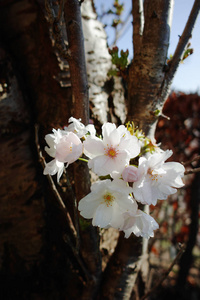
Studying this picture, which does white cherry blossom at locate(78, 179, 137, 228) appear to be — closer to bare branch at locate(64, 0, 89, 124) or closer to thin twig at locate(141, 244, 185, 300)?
bare branch at locate(64, 0, 89, 124)

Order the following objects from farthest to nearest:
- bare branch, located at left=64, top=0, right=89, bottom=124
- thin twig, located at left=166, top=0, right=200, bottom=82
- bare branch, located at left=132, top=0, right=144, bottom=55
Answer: bare branch, located at left=132, top=0, right=144, bottom=55, thin twig, located at left=166, top=0, right=200, bottom=82, bare branch, located at left=64, top=0, right=89, bottom=124

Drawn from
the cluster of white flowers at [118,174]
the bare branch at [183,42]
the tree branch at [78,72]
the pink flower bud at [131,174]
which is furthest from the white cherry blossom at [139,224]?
the bare branch at [183,42]

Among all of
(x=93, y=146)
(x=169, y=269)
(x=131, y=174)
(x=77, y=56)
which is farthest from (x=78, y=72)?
(x=169, y=269)

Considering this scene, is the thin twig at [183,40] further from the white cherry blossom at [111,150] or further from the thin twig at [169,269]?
the thin twig at [169,269]

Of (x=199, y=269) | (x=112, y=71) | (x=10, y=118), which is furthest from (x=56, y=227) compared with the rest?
(x=199, y=269)

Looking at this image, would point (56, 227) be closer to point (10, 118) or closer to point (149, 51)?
point (10, 118)

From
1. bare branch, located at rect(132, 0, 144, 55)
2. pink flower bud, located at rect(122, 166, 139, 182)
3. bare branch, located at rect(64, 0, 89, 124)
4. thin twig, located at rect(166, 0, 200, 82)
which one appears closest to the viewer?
pink flower bud, located at rect(122, 166, 139, 182)

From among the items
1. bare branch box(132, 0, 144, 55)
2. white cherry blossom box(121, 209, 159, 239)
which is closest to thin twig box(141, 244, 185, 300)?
white cherry blossom box(121, 209, 159, 239)

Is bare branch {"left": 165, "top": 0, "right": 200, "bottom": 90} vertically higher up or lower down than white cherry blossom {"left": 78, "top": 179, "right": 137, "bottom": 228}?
higher up
